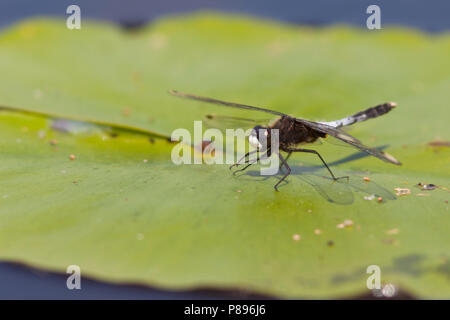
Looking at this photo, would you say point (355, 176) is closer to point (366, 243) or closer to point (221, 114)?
point (366, 243)

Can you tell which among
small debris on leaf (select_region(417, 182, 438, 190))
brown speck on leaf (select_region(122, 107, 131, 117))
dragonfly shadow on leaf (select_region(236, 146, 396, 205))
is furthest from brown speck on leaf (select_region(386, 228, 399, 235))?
brown speck on leaf (select_region(122, 107, 131, 117))

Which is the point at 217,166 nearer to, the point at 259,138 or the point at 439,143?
the point at 259,138

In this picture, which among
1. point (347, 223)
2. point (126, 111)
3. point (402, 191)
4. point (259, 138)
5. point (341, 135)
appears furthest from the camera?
point (126, 111)

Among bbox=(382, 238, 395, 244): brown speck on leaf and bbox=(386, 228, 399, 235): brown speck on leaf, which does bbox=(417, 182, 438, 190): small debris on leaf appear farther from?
bbox=(382, 238, 395, 244): brown speck on leaf

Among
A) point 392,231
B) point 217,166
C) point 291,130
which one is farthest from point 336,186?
point 217,166

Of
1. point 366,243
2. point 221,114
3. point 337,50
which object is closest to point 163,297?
point 366,243
